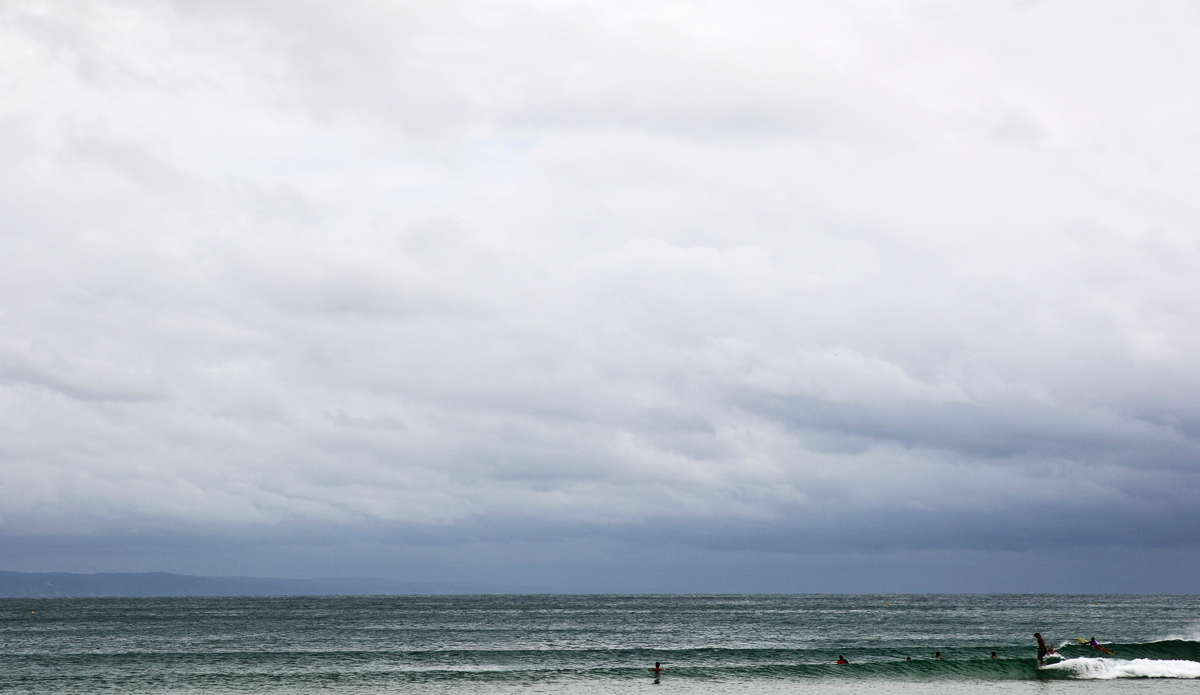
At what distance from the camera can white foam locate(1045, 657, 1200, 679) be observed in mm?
73438

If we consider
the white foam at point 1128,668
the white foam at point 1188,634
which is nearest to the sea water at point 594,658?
the white foam at point 1128,668

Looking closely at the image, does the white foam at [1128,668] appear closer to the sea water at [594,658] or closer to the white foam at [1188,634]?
the sea water at [594,658]

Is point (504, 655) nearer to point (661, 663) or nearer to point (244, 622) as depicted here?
point (661, 663)

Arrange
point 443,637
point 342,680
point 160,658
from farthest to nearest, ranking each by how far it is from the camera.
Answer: point 443,637
point 160,658
point 342,680

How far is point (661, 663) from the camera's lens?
8431 cm

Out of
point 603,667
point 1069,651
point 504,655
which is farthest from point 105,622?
point 1069,651

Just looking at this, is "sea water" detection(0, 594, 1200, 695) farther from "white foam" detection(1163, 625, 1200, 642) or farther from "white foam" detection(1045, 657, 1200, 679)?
"white foam" detection(1163, 625, 1200, 642)

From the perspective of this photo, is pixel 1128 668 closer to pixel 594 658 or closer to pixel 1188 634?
pixel 594 658

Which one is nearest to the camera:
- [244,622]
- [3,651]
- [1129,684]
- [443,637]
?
[1129,684]

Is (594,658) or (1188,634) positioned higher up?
(594,658)

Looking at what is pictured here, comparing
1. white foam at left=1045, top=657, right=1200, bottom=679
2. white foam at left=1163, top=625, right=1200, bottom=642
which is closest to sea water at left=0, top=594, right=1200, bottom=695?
white foam at left=1045, top=657, right=1200, bottom=679

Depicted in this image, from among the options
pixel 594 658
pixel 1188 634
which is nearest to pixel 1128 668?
pixel 594 658

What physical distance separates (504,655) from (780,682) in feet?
102

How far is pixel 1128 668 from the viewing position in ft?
246
